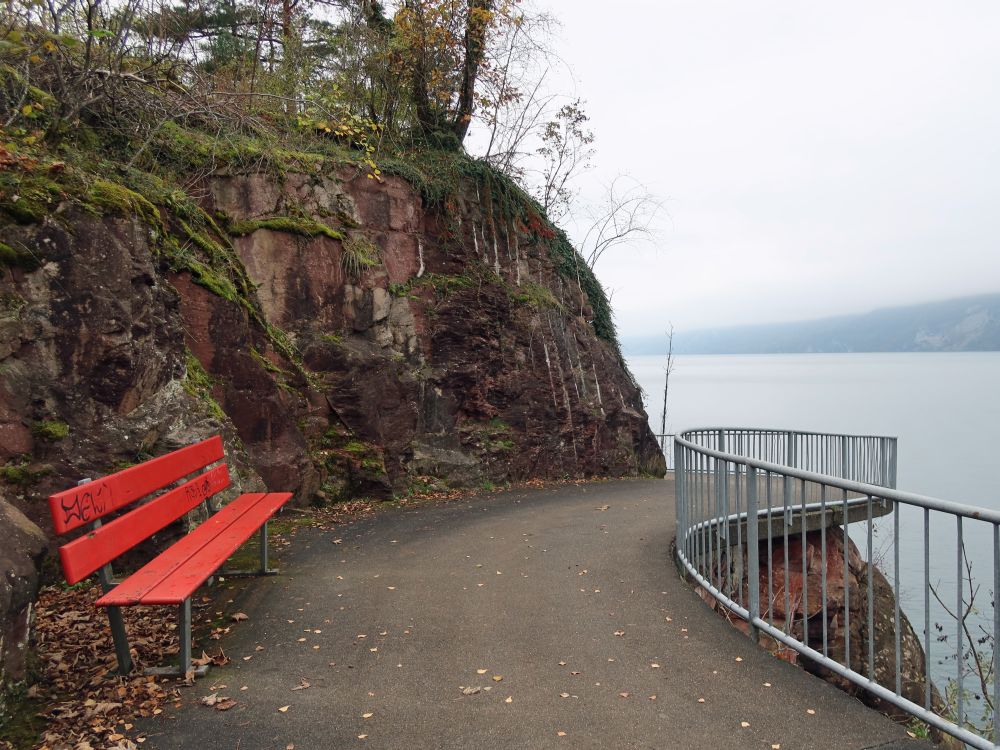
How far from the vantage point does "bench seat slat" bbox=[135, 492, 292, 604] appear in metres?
3.68

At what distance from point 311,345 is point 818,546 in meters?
9.06

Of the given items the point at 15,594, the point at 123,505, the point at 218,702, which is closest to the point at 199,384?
the point at 123,505

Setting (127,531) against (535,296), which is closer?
(127,531)

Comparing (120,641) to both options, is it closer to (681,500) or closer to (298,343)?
(681,500)

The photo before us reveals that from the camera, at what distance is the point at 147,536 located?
4.59 metres

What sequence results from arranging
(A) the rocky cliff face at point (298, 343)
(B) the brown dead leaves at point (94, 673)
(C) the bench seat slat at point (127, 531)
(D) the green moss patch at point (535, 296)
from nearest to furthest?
(B) the brown dead leaves at point (94, 673) → (C) the bench seat slat at point (127, 531) → (A) the rocky cliff face at point (298, 343) → (D) the green moss patch at point (535, 296)

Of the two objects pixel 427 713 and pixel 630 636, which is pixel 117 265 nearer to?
pixel 427 713

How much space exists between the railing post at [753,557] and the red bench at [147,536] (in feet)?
11.9

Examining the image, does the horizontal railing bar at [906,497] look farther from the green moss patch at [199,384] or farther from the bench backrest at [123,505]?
the green moss patch at [199,384]

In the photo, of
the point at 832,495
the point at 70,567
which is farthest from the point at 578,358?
the point at 70,567

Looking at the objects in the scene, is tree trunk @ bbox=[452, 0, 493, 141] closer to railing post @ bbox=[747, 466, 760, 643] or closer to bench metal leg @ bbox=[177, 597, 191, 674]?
railing post @ bbox=[747, 466, 760, 643]

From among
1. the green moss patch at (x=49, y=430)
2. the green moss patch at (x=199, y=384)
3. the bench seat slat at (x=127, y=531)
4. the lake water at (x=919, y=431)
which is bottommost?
the lake water at (x=919, y=431)

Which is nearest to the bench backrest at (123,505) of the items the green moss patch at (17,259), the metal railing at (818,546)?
the green moss patch at (17,259)

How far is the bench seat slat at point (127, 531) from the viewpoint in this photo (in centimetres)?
355
